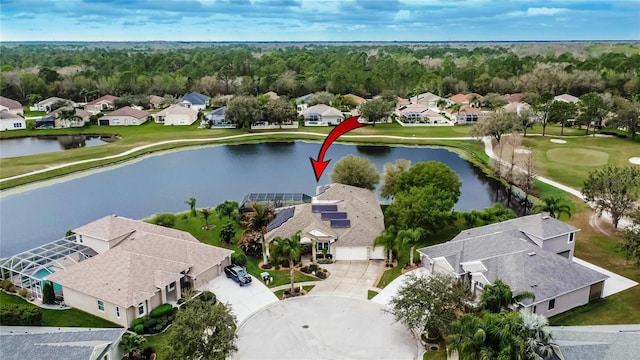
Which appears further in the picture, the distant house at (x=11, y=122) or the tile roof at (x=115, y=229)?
the distant house at (x=11, y=122)

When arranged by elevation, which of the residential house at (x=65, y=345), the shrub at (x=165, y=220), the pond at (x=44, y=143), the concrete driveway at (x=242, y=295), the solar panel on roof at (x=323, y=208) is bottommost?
the concrete driveway at (x=242, y=295)

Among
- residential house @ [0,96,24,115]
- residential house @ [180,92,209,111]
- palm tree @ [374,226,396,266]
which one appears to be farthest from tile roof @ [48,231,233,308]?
residential house @ [0,96,24,115]

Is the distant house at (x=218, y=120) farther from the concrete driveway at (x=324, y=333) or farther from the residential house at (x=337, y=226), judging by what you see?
the concrete driveway at (x=324, y=333)

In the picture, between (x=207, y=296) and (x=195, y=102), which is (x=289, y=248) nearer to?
(x=207, y=296)

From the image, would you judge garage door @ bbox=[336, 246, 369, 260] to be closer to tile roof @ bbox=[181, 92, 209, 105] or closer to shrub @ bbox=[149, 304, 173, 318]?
shrub @ bbox=[149, 304, 173, 318]

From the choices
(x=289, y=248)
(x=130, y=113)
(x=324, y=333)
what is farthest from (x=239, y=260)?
(x=130, y=113)

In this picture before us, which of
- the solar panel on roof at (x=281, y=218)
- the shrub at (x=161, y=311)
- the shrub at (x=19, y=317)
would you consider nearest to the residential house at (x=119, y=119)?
the solar panel on roof at (x=281, y=218)
